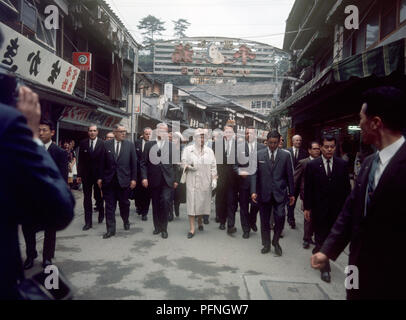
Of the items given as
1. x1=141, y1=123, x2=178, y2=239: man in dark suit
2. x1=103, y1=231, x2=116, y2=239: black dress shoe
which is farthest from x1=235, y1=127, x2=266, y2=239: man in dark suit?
x1=103, y1=231, x2=116, y2=239: black dress shoe

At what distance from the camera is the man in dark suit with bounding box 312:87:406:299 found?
1999 millimetres

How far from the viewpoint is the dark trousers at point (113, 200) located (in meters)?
6.54

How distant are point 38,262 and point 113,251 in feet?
3.86

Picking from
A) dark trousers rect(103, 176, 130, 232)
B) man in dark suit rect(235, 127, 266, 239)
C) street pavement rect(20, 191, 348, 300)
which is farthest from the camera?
man in dark suit rect(235, 127, 266, 239)

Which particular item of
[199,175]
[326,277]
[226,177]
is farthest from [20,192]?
[226,177]

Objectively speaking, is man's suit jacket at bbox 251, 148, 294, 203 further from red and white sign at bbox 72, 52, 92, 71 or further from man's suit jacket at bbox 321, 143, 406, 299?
red and white sign at bbox 72, 52, 92, 71

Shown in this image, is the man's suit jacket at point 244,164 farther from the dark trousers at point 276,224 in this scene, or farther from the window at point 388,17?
the window at point 388,17

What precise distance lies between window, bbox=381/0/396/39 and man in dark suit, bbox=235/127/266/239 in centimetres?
406

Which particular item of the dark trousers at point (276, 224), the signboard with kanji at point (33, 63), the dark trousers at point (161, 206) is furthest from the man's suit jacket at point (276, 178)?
the signboard with kanji at point (33, 63)

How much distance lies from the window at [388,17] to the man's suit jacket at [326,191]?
14.7 feet

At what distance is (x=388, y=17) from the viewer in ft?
25.1

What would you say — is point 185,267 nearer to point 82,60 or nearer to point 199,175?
point 199,175

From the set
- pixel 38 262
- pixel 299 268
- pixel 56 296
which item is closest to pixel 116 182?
pixel 38 262

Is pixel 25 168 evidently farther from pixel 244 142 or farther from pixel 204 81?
pixel 204 81
